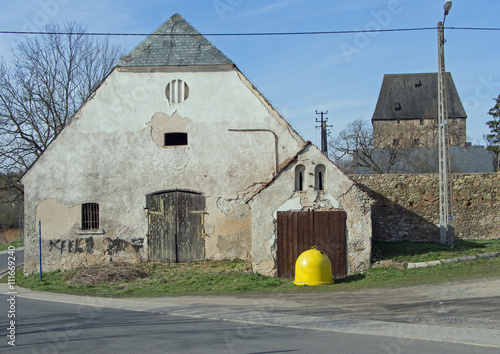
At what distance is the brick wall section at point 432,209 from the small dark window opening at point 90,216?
38.5 ft

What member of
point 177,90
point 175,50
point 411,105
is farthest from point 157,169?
point 411,105

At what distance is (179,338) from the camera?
7.73 metres

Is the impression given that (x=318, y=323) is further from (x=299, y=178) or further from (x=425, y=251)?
(x=425, y=251)

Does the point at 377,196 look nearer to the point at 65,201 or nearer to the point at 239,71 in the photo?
the point at 239,71

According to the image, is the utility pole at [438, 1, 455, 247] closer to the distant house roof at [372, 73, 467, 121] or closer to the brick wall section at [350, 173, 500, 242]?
the brick wall section at [350, 173, 500, 242]

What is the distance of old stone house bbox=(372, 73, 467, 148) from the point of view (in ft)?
211

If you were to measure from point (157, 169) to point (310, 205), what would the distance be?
5.71 meters

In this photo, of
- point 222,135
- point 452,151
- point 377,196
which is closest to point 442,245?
point 377,196

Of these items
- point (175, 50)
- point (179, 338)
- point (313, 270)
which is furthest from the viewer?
point (175, 50)

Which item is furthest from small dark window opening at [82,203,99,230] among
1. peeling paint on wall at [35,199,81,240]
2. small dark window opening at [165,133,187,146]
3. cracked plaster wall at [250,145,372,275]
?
cracked plaster wall at [250,145,372,275]

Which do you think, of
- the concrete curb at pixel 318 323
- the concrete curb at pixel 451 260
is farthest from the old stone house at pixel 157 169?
the concrete curb at pixel 451 260

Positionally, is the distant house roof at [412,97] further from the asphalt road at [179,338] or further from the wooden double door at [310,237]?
the asphalt road at [179,338]

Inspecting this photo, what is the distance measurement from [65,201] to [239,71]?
7.82 meters

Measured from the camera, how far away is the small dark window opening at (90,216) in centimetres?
1735
